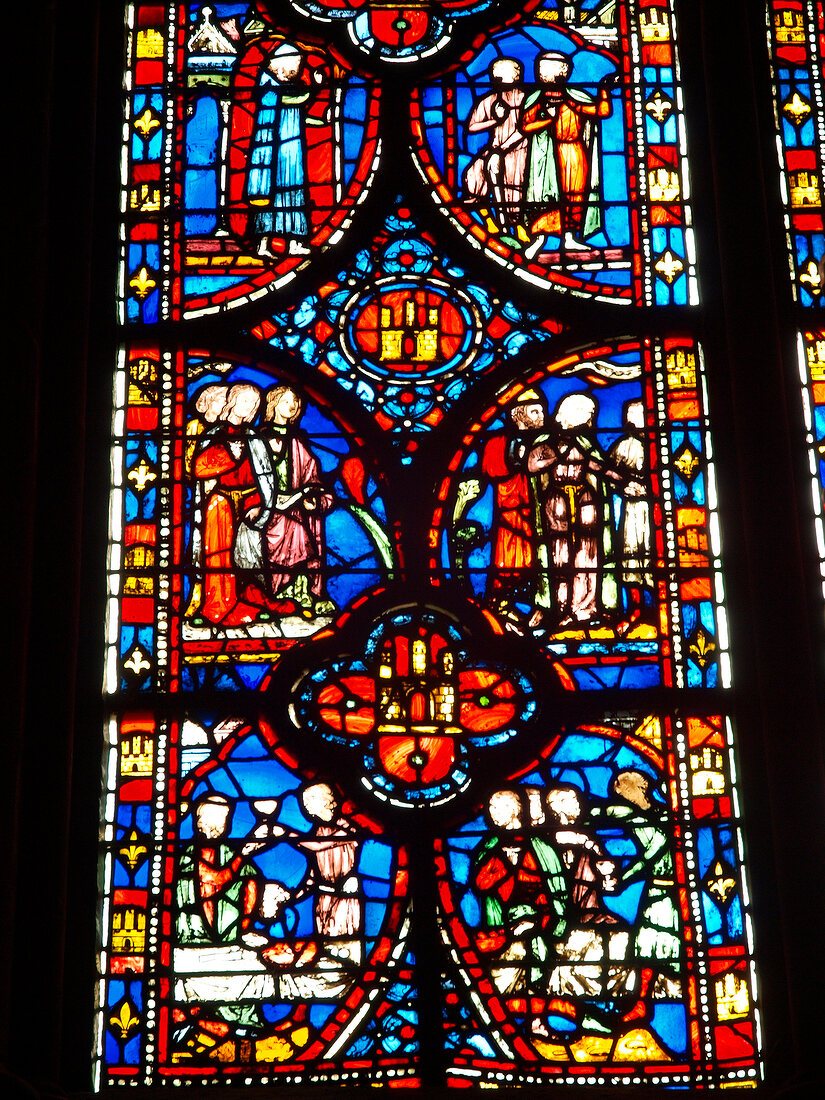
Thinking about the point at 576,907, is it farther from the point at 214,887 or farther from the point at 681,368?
the point at 681,368

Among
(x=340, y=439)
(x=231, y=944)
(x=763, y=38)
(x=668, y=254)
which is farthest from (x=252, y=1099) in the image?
(x=763, y=38)

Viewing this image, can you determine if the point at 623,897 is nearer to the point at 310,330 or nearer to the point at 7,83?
the point at 310,330

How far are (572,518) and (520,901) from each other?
1.34 meters

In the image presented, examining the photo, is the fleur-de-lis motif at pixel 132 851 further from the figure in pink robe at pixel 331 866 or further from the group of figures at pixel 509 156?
the group of figures at pixel 509 156

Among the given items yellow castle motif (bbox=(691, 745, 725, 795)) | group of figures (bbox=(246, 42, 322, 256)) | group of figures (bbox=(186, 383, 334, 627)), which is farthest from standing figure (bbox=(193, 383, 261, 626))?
yellow castle motif (bbox=(691, 745, 725, 795))

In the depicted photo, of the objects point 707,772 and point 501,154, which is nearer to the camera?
point 707,772

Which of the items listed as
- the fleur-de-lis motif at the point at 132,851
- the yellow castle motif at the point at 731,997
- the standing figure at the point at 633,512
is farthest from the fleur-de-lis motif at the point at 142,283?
the yellow castle motif at the point at 731,997

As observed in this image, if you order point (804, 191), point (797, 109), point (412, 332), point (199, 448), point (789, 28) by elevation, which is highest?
point (789, 28)

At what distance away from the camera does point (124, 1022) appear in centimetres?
713

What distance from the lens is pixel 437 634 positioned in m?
7.62

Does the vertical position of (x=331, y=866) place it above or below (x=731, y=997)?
above

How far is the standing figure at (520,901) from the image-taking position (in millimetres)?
7168

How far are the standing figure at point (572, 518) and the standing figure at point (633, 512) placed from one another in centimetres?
5

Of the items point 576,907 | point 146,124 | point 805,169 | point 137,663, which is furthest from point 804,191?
point 137,663
